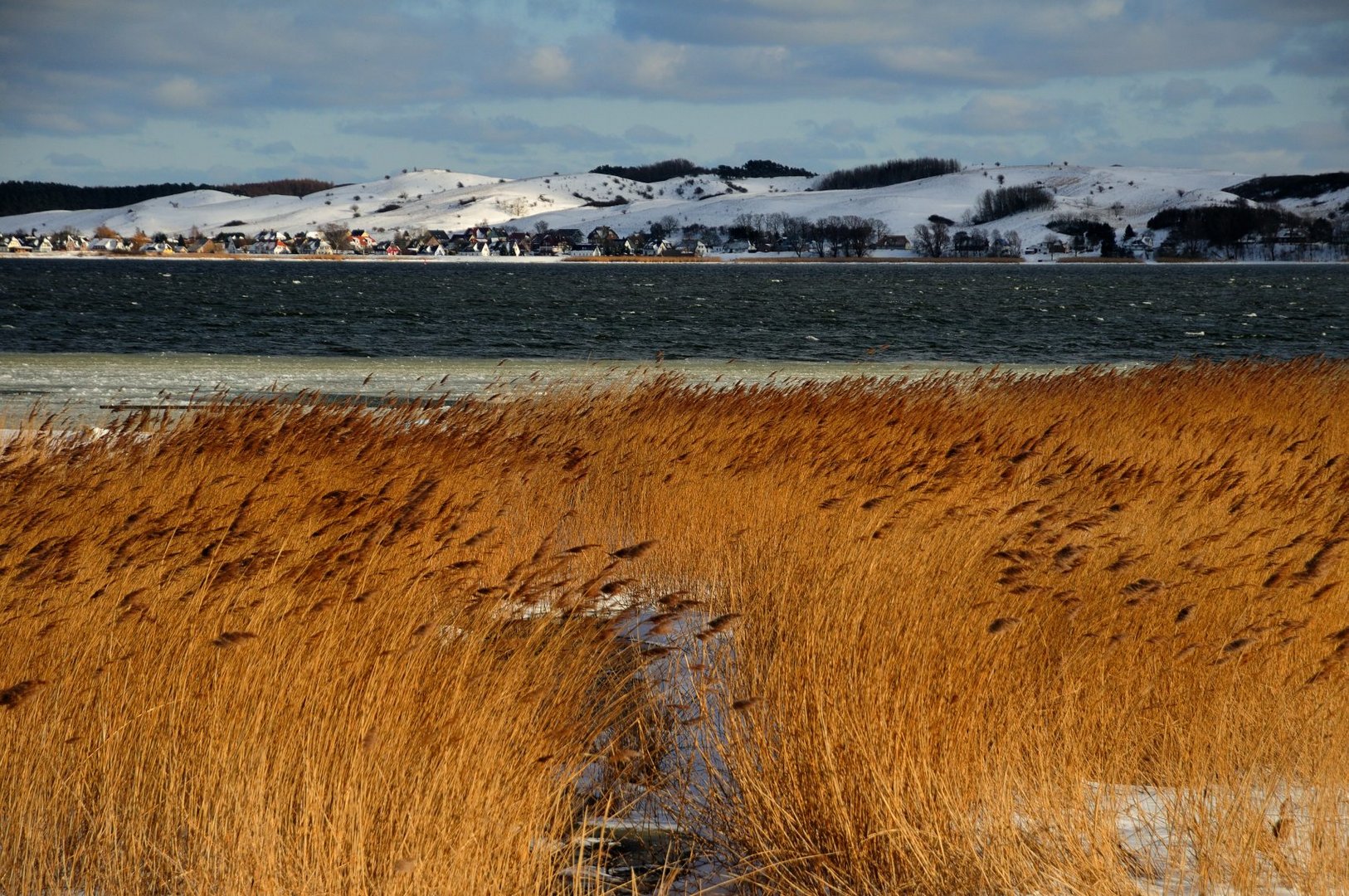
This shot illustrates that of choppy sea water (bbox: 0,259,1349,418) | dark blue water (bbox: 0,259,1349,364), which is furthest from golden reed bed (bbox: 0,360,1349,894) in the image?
dark blue water (bbox: 0,259,1349,364)

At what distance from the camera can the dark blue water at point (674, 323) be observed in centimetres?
4056

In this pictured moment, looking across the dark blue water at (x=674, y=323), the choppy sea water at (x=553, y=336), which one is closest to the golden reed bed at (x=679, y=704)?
the choppy sea water at (x=553, y=336)

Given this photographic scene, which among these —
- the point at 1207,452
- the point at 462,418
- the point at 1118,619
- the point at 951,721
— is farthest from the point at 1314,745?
the point at 462,418

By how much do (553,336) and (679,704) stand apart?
Answer: 43.6 meters

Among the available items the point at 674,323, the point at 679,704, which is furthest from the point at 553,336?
the point at 679,704

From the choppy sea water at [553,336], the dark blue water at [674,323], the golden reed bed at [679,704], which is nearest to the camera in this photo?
the golden reed bed at [679,704]

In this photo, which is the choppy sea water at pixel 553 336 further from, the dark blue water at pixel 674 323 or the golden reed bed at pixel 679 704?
the golden reed bed at pixel 679 704

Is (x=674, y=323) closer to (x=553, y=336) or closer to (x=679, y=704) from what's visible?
(x=553, y=336)

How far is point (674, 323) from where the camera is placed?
2249 inches

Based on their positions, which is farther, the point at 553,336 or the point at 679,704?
the point at 553,336

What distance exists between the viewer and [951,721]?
15.1 feet

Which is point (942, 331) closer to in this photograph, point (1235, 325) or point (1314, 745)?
point (1235, 325)

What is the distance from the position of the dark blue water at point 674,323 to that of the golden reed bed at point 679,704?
64.2ft

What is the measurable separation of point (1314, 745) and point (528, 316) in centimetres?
5827
